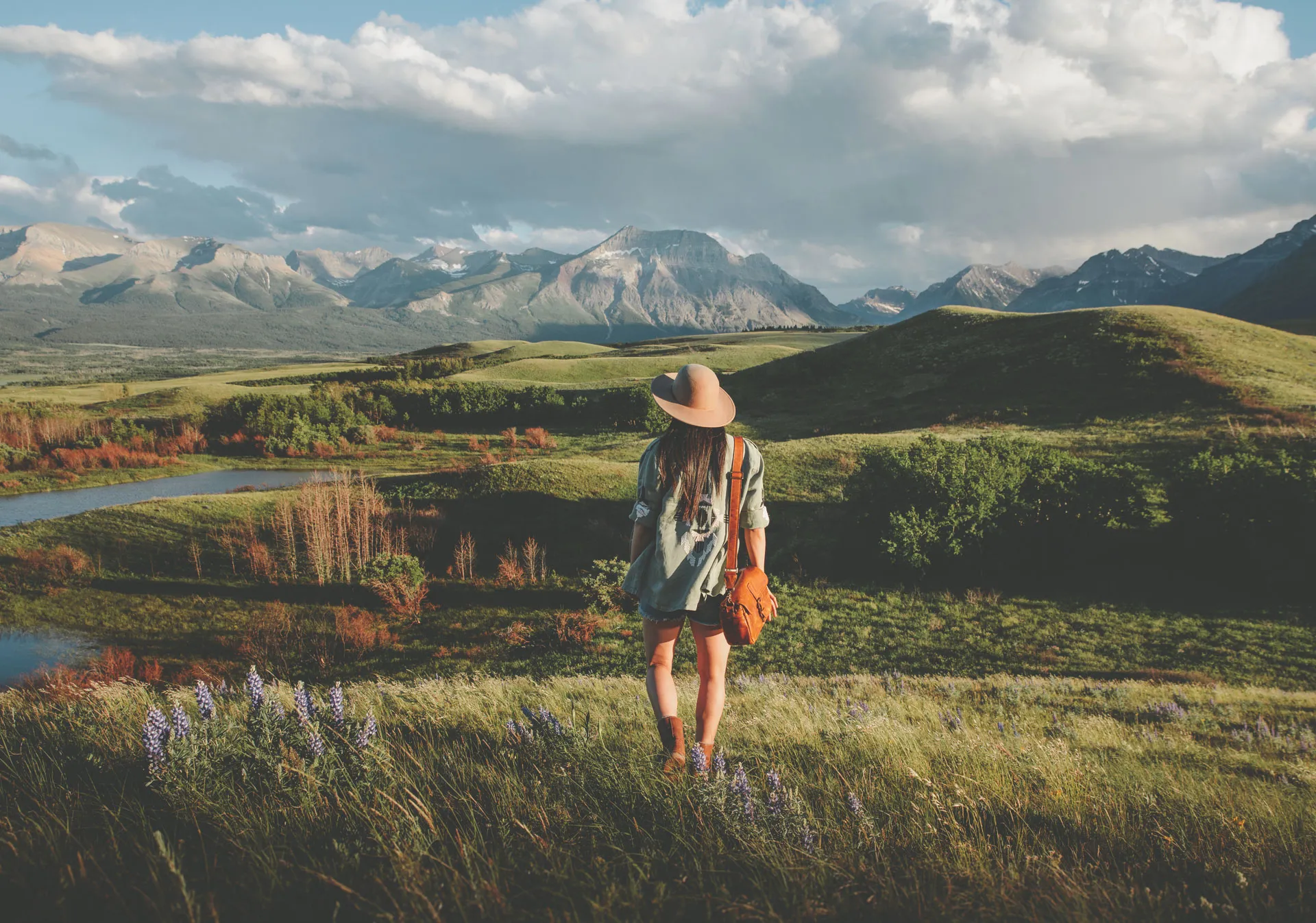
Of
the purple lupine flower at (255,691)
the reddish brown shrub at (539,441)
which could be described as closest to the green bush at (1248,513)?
the purple lupine flower at (255,691)

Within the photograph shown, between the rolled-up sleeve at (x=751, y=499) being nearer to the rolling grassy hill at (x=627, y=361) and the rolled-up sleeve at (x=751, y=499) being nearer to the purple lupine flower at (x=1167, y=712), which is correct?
the purple lupine flower at (x=1167, y=712)

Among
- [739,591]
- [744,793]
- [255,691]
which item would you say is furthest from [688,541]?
[255,691]

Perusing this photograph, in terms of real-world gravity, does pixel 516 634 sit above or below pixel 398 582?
below

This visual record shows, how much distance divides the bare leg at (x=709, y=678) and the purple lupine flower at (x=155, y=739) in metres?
3.22

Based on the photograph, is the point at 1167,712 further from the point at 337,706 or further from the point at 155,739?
the point at 155,739

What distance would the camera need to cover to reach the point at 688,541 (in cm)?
467

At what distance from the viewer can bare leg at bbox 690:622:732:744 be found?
471cm

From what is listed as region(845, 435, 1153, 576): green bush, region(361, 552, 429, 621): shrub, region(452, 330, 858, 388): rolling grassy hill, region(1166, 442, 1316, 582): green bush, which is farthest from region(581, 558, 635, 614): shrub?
region(452, 330, 858, 388): rolling grassy hill

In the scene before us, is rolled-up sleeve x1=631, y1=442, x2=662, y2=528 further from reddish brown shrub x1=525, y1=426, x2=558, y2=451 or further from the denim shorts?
reddish brown shrub x1=525, y1=426, x2=558, y2=451

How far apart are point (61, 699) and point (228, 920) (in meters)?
4.38

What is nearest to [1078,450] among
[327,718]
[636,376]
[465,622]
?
[465,622]

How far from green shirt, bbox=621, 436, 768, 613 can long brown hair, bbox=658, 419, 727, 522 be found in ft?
0.14

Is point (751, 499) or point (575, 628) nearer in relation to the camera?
point (751, 499)

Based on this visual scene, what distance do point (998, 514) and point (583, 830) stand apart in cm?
2170
